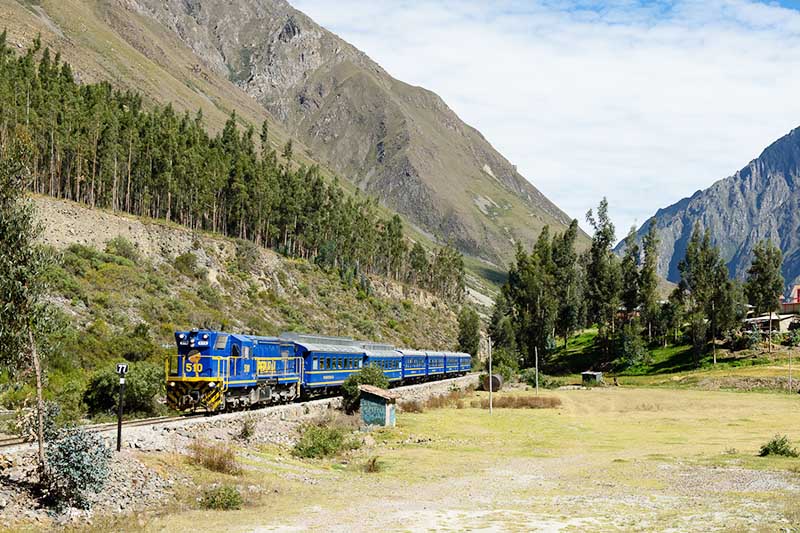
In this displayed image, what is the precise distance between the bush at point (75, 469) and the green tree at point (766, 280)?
369 feet

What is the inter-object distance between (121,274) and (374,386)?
113 feet

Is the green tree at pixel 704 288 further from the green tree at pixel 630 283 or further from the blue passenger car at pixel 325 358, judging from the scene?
the blue passenger car at pixel 325 358

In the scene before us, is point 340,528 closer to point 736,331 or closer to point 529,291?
point 529,291

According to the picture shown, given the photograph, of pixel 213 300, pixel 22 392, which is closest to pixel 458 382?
pixel 213 300

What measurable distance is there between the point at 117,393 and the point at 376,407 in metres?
16.3

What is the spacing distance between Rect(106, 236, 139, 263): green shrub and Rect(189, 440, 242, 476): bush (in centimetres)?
5681

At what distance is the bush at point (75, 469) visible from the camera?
792 inches

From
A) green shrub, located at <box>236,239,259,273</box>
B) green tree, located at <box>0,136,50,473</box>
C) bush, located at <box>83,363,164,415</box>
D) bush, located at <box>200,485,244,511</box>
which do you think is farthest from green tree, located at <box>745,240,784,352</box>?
green tree, located at <box>0,136,50,473</box>

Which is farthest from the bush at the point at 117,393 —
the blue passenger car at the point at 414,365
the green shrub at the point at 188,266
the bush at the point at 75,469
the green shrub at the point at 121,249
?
the green shrub at the point at 188,266

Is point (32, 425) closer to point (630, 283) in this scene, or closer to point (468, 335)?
point (630, 283)

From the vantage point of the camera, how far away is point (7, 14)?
19762cm

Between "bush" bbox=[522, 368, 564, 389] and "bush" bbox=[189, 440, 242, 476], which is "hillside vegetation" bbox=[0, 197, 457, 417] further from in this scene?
"bush" bbox=[522, 368, 564, 389]

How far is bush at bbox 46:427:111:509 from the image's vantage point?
20.1 metres

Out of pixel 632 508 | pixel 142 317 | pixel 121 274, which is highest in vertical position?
pixel 121 274
